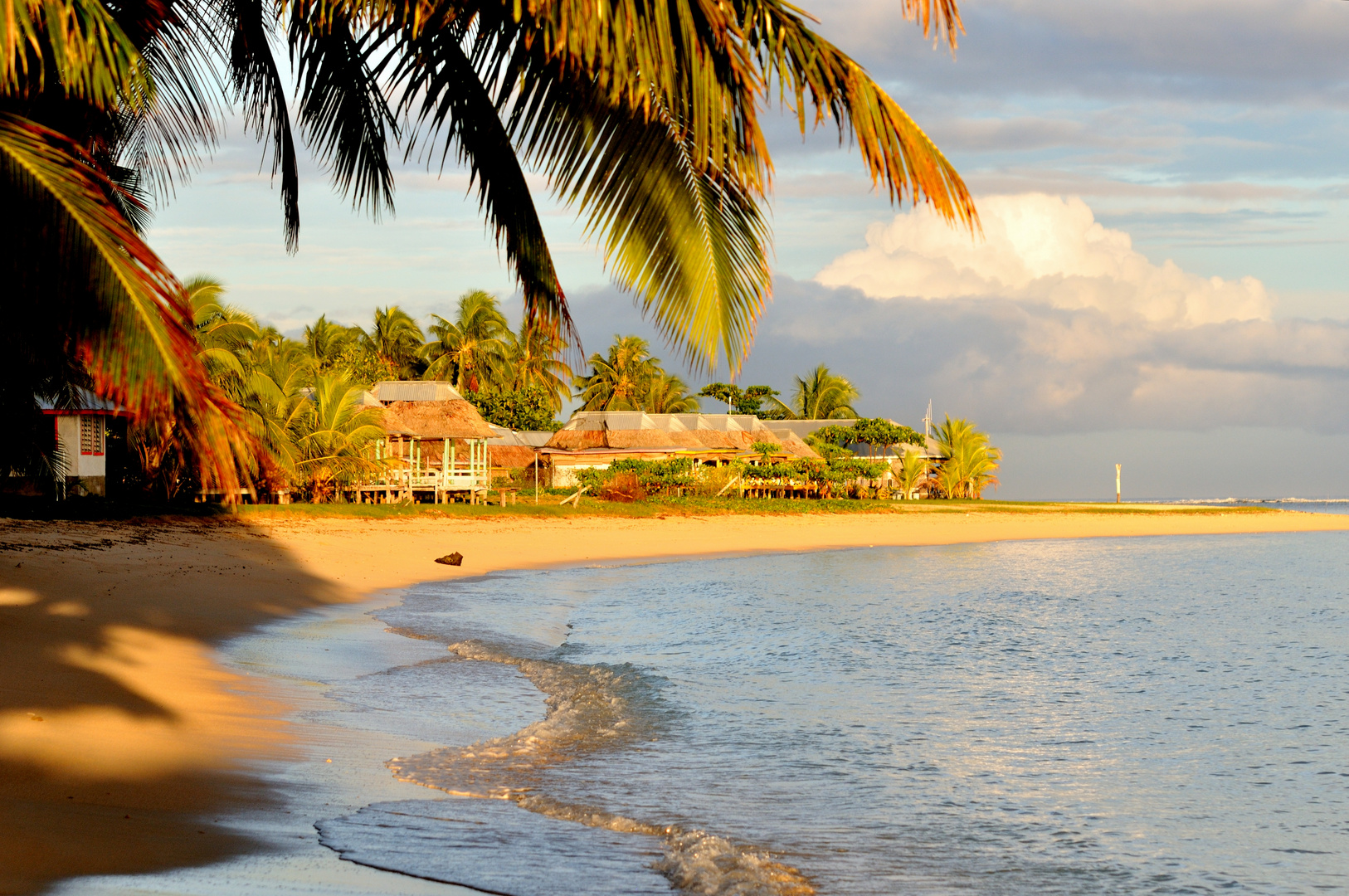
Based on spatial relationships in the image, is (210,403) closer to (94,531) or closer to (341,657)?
(341,657)

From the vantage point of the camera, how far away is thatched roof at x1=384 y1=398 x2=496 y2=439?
3272 centimetres

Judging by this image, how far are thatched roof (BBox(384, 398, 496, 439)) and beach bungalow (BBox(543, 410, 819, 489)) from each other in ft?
25.7

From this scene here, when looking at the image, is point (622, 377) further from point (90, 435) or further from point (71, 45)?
point (71, 45)

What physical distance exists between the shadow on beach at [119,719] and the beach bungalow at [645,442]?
93.3 feet

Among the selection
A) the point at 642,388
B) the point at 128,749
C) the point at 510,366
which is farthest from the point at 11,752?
the point at 642,388

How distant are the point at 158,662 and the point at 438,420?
2512cm

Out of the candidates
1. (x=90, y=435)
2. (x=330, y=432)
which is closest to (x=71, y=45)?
(x=330, y=432)

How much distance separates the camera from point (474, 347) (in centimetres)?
4950

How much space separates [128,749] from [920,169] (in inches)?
194

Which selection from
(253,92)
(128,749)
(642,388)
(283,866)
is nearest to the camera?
(283,866)

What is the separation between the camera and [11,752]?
5.18m

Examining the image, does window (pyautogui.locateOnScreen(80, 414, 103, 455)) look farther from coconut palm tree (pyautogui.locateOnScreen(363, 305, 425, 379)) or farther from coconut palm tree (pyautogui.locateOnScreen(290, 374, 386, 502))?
coconut palm tree (pyautogui.locateOnScreen(363, 305, 425, 379))

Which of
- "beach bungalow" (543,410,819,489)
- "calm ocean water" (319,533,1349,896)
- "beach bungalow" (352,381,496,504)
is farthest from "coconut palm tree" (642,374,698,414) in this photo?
"calm ocean water" (319,533,1349,896)

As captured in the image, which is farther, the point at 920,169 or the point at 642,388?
the point at 642,388
